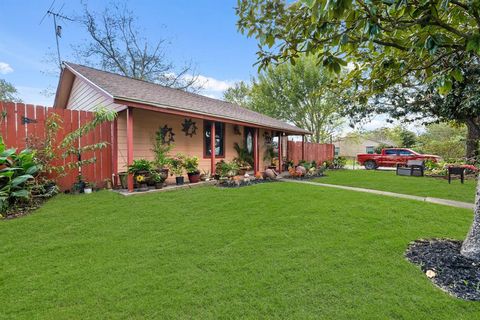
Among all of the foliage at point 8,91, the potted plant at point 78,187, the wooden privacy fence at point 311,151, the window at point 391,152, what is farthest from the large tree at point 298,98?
the foliage at point 8,91

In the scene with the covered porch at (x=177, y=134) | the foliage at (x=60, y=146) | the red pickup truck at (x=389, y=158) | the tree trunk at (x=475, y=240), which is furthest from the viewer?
the red pickup truck at (x=389, y=158)

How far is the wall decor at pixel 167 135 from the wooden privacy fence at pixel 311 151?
8.12m

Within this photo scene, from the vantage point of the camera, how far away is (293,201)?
536 centimetres

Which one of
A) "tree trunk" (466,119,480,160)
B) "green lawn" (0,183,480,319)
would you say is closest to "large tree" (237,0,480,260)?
"green lawn" (0,183,480,319)

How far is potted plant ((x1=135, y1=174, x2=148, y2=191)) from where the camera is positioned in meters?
6.13

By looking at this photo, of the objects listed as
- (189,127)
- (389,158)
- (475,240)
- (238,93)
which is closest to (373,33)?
(475,240)

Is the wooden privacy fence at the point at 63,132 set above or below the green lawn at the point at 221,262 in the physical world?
above

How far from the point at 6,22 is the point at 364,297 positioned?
53.7ft

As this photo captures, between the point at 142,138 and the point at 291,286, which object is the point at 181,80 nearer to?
the point at 142,138

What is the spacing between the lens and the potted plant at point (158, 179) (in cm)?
A: 640

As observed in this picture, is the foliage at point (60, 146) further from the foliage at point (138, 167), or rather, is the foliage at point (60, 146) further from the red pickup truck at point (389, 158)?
the red pickup truck at point (389, 158)

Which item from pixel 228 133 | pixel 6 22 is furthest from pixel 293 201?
pixel 6 22

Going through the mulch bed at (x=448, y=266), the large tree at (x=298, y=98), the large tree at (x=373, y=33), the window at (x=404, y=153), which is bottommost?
the mulch bed at (x=448, y=266)

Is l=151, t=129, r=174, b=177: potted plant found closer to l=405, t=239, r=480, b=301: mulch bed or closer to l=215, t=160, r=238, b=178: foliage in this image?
l=215, t=160, r=238, b=178: foliage
